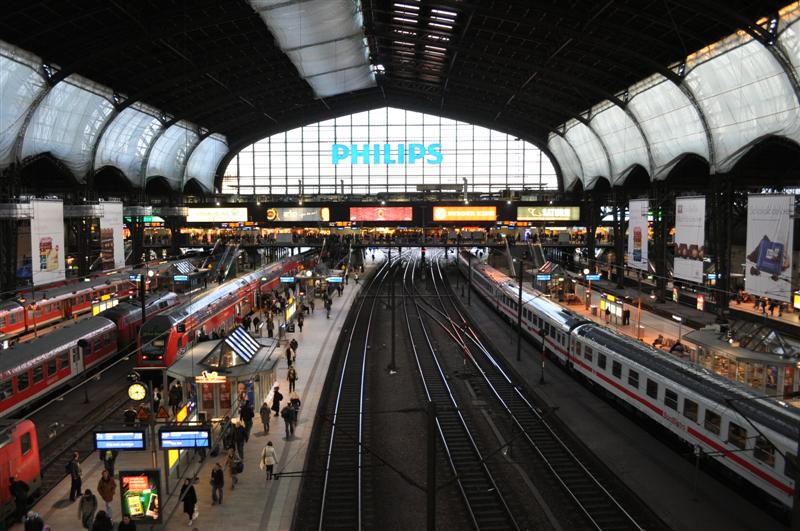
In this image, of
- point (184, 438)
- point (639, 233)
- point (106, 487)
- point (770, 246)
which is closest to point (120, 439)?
point (106, 487)

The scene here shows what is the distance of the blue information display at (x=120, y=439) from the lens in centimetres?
1342

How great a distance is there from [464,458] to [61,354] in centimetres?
1595

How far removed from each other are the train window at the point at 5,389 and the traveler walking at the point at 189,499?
30.4 feet

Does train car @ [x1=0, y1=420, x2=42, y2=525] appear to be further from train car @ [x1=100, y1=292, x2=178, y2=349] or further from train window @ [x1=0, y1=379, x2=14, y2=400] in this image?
train car @ [x1=100, y1=292, x2=178, y2=349]

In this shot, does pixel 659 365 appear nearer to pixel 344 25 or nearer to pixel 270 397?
pixel 270 397

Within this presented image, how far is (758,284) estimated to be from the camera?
2600cm

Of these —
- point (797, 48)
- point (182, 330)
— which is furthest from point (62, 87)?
point (797, 48)

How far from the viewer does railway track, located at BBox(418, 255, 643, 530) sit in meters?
13.8

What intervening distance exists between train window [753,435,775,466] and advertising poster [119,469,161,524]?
13415mm

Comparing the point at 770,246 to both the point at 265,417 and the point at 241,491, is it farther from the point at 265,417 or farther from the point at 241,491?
the point at 241,491

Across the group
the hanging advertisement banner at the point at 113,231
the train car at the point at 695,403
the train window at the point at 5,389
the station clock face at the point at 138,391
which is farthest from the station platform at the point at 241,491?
the hanging advertisement banner at the point at 113,231

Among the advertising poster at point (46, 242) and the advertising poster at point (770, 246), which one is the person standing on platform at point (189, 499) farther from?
the advertising poster at point (770, 246)

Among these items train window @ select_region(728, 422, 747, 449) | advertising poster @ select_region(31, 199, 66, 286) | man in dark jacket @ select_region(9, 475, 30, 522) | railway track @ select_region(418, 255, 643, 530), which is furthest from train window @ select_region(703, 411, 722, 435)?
advertising poster @ select_region(31, 199, 66, 286)

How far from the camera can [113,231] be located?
39.1 meters
